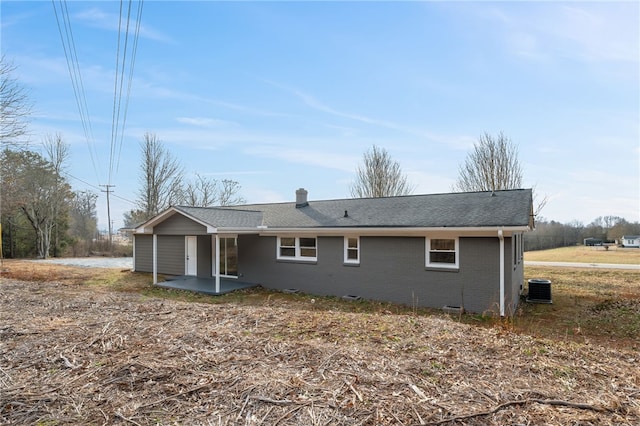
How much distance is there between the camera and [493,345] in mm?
5055

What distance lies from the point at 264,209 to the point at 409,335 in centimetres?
1333

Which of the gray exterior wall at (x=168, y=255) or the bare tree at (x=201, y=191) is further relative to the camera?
the bare tree at (x=201, y=191)

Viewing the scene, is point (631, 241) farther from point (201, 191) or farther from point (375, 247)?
point (201, 191)

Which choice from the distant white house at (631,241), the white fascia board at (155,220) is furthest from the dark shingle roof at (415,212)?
the distant white house at (631,241)

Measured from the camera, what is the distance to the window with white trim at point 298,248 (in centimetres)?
1372

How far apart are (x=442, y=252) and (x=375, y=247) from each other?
2215 mm

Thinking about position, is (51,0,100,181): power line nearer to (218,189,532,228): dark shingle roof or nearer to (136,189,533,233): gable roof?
(136,189,533,233): gable roof

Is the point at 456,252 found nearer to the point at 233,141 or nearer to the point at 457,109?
the point at 457,109

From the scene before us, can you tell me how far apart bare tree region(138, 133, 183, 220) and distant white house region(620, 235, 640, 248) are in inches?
2174

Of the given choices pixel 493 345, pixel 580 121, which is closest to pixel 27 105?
pixel 493 345

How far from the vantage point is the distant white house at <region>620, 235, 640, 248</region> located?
45838 millimetres

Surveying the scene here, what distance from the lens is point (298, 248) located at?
14.0 meters

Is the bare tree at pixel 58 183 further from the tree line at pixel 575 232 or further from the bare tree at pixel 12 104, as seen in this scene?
→ the tree line at pixel 575 232

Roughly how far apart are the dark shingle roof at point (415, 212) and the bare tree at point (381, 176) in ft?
45.0
